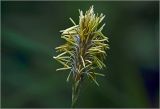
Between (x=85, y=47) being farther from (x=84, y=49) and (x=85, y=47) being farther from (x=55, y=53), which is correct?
(x=55, y=53)

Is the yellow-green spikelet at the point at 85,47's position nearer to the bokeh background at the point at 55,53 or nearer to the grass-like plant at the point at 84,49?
the grass-like plant at the point at 84,49

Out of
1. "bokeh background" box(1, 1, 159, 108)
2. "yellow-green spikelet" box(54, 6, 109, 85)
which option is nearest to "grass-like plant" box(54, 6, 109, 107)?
"yellow-green spikelet" box(54, 6, 109, 85)

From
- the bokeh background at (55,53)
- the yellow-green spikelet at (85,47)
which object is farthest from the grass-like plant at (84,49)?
the bokeh background at (55,53)

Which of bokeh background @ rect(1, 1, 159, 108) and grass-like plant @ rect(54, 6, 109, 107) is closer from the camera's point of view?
grass-like plant @ rect(54, 6, 109, 107)

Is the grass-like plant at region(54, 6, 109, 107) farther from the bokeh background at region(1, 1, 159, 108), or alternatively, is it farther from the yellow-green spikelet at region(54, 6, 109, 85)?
the bokeh background at region(1, 1, 159, 108)

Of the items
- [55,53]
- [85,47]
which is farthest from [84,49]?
[55,53]

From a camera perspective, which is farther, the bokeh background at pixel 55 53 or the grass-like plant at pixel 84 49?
the bokeh background at pixel 55 53
